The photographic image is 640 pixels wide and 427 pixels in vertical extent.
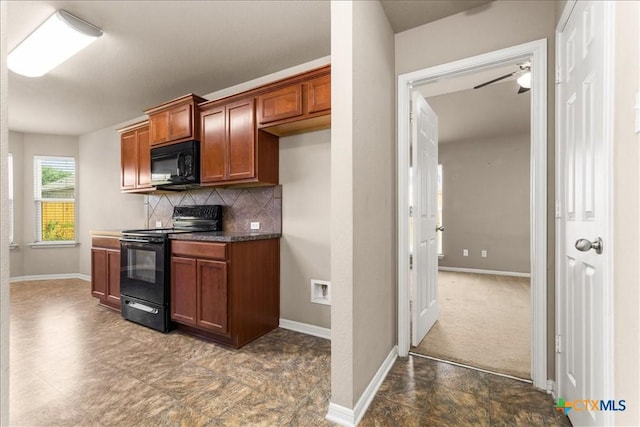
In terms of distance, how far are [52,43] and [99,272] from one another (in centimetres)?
248

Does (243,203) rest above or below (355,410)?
above

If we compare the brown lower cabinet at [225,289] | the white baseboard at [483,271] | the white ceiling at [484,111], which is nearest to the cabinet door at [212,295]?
the brown lower cabinet at [225,289]

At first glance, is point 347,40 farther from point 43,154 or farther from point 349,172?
point 43,154

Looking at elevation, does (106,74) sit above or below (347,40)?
above

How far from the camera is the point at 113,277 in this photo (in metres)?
3.40

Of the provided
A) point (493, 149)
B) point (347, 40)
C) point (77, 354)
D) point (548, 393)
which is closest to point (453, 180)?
point (493, 149)

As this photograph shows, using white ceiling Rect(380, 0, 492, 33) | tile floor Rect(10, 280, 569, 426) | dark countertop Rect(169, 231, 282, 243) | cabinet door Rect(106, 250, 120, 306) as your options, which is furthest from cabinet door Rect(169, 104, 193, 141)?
white ceiling Rect(380, 0, 492, 33)

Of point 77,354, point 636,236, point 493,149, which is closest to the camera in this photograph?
point 636,236

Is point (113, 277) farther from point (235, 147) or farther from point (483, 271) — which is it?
point (483, 271)

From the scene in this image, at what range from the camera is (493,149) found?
5566 mm

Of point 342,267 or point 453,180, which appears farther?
point 453,180

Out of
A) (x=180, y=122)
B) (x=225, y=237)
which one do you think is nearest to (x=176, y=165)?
(x=180, y=122)

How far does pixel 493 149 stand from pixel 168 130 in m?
5.49

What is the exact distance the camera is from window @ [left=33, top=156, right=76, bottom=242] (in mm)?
5191
